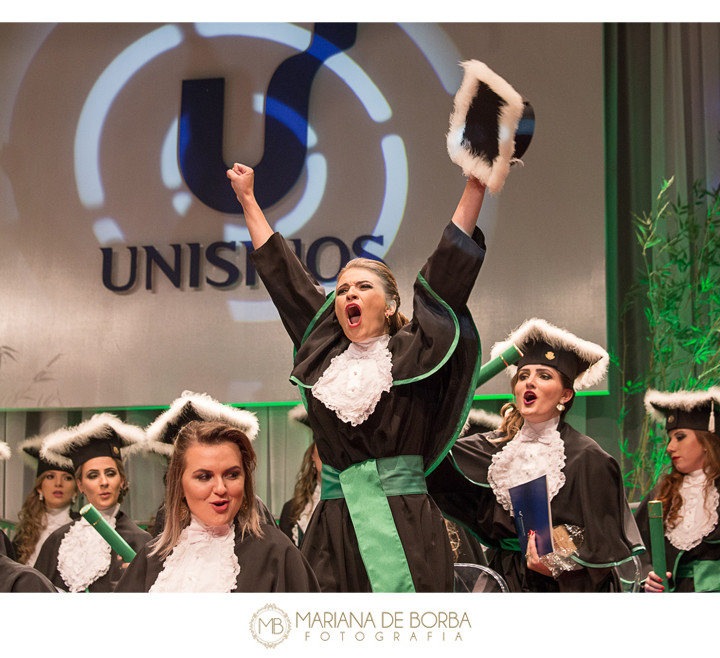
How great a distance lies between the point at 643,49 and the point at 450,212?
154 centimetres

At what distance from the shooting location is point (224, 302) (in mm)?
5836

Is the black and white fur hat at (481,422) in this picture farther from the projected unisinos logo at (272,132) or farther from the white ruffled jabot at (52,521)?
the white ruffled jabot at (52,521)

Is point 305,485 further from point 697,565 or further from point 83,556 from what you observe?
point 697,565

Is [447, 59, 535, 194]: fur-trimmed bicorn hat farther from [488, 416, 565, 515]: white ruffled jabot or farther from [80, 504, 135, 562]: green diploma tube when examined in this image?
[80, 504, 135, 562]: green diploma tube

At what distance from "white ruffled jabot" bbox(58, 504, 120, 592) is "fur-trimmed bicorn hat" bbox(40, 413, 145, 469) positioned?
32cm

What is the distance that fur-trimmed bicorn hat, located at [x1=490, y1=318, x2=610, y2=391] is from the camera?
427 centimetres

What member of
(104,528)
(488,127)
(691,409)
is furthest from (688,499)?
(104,528)

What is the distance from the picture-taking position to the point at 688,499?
15.0 feet

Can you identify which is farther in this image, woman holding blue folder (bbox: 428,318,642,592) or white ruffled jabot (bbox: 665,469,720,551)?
white ruffled jabot (bbox: 665,469,720,551)

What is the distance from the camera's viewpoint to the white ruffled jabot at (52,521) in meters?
5.39

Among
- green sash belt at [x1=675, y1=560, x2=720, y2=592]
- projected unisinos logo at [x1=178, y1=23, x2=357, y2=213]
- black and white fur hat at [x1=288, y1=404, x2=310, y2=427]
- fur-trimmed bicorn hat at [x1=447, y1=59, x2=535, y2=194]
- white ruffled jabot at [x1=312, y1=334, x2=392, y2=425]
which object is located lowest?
green sash belt at [x1=675, y1=560, x2=720, y2=592]

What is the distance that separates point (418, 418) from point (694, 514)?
1.76 m
